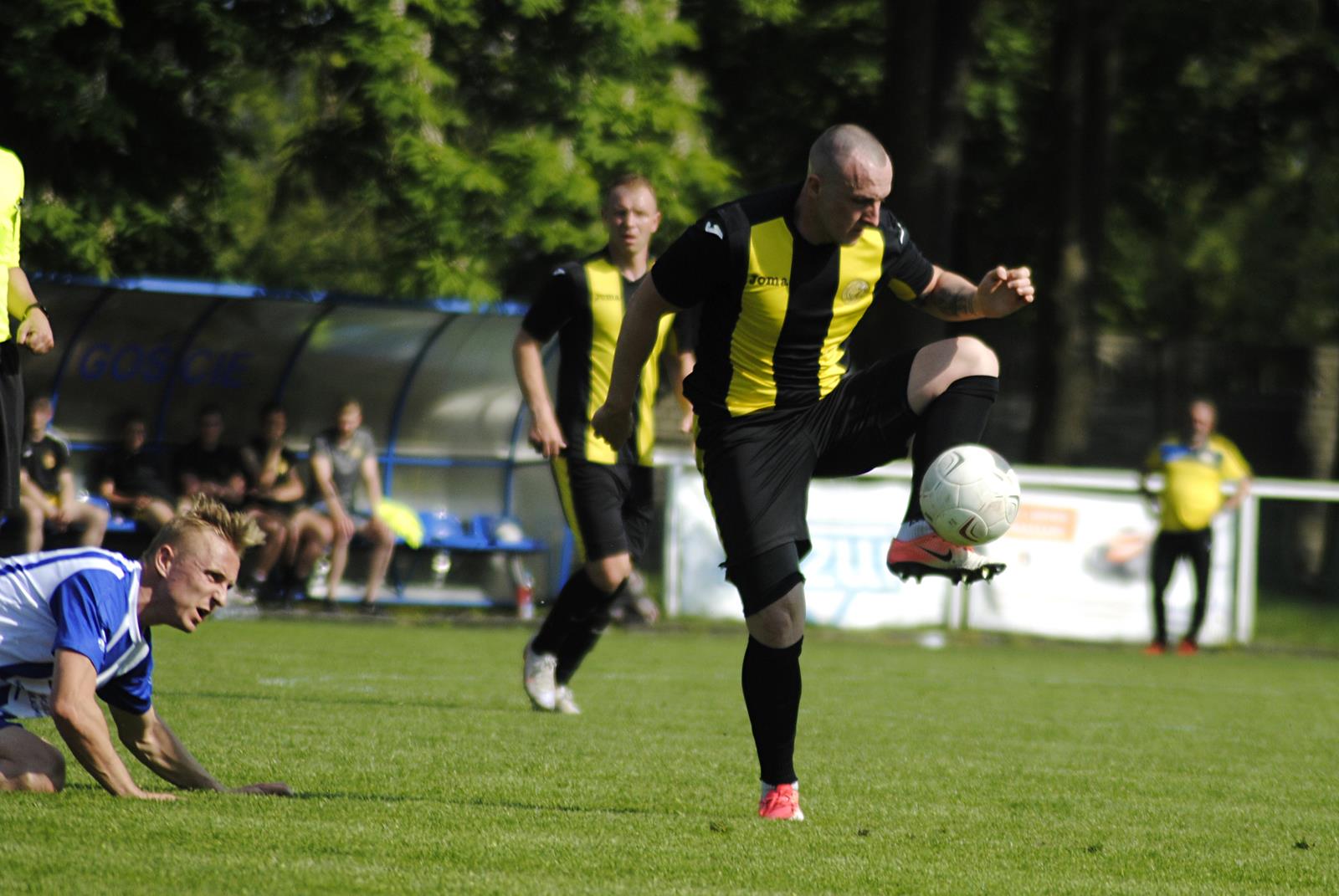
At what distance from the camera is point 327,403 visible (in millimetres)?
17531

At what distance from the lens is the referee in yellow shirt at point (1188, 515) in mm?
15828

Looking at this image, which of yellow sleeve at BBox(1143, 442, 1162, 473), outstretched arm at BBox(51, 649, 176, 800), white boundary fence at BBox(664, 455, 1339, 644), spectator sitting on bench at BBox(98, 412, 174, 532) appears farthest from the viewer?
white boundary fence at BBox(664, 455, 1339, 644)

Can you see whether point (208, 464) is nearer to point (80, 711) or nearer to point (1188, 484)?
point (1188, 484)

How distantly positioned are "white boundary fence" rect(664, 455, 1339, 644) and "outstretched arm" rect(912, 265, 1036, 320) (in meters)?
10.4

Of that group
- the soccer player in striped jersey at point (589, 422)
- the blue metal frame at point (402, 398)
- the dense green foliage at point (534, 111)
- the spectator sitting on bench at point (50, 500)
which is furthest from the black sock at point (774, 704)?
the blue metal frame at point (402, 398)

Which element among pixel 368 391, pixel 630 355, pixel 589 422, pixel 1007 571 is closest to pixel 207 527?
pixel 630 355

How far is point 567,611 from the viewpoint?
835cm

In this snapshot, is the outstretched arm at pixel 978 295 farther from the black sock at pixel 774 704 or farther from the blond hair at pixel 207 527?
the blond hair at pixel 207 527

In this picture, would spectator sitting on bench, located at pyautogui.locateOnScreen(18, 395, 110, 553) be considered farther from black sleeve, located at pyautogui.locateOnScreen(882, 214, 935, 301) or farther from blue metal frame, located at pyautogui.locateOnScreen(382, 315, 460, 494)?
black sleeve, located at pyautogui.locateOnScreen(882, 214, 935, 301)

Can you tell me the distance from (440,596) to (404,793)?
11.2 metres

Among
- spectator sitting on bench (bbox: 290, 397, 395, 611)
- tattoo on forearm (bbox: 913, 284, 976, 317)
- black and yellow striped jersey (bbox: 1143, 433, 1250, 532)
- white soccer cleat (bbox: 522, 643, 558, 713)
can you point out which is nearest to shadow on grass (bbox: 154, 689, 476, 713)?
white soccer cleat (bbox: 522, 643, 558, 713)

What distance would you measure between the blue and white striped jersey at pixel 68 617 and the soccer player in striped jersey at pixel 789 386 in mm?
1473

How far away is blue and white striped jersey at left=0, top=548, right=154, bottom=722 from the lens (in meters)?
4.79

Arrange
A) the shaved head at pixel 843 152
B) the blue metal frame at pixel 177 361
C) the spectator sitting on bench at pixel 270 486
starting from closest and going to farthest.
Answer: the shaved head at pixel 843 152
the spectator sitting on bench at pixel 270 486
the blue metal frame at pixel 177 361
